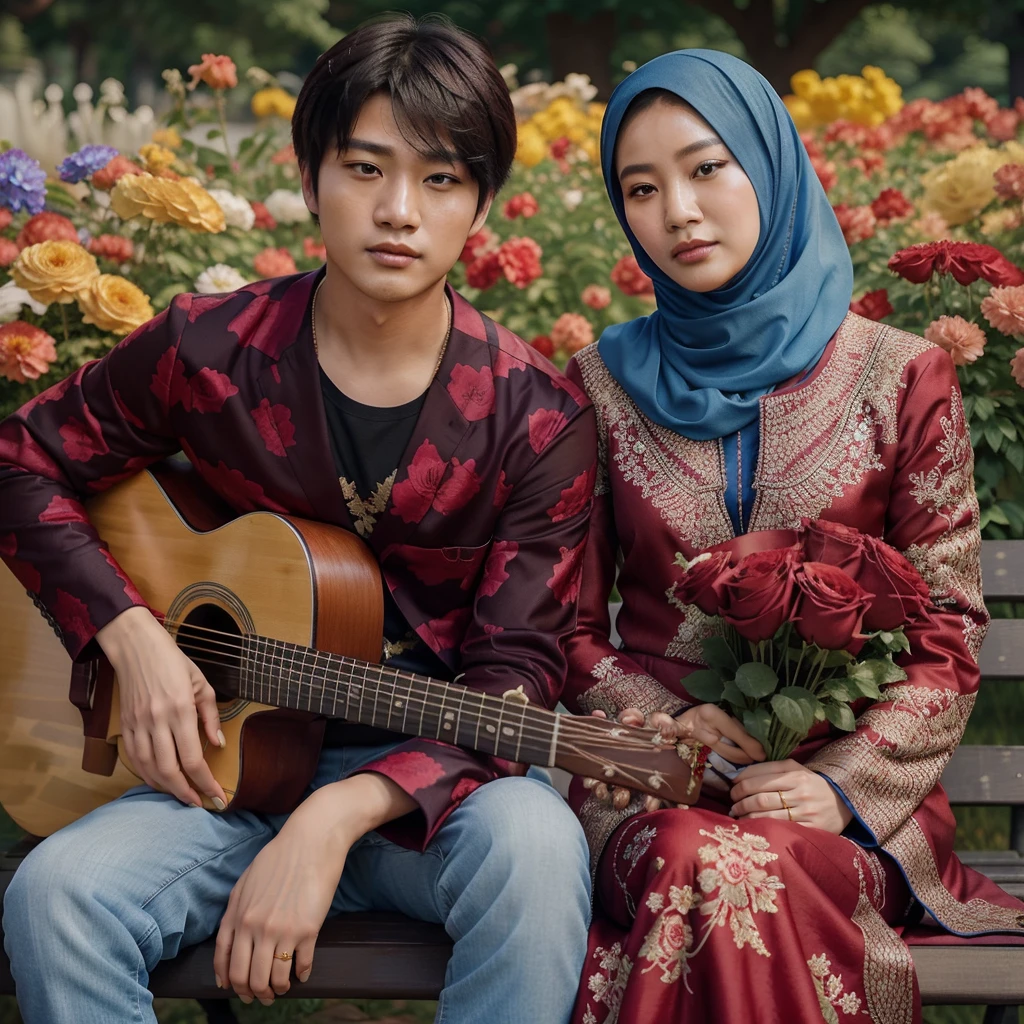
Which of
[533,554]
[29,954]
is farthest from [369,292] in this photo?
[29,954]

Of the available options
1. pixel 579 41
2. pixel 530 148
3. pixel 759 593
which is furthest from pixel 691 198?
pixel 579 41

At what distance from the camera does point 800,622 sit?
2.25 m

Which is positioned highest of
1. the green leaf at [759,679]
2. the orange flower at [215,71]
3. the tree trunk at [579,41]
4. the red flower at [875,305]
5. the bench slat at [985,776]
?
the tree trunk at [579,41]

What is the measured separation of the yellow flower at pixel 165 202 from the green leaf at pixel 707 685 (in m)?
2.10

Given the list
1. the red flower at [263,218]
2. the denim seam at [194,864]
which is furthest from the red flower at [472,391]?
the red flower at [263,218]

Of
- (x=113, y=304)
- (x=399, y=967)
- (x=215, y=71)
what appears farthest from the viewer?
(x=215, y=71)

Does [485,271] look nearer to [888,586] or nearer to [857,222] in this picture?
[857,222]

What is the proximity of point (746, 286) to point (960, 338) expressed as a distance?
756mm

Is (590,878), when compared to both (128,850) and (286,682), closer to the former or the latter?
(286,682)

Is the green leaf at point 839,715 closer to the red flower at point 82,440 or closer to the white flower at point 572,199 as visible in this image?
the red flower at point 82,440

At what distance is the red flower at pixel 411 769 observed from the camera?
93.0 inches

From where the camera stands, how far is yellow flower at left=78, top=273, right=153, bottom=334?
367 centimetres

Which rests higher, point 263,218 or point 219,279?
point 263,218

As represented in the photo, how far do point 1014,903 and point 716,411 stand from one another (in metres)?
1.07
